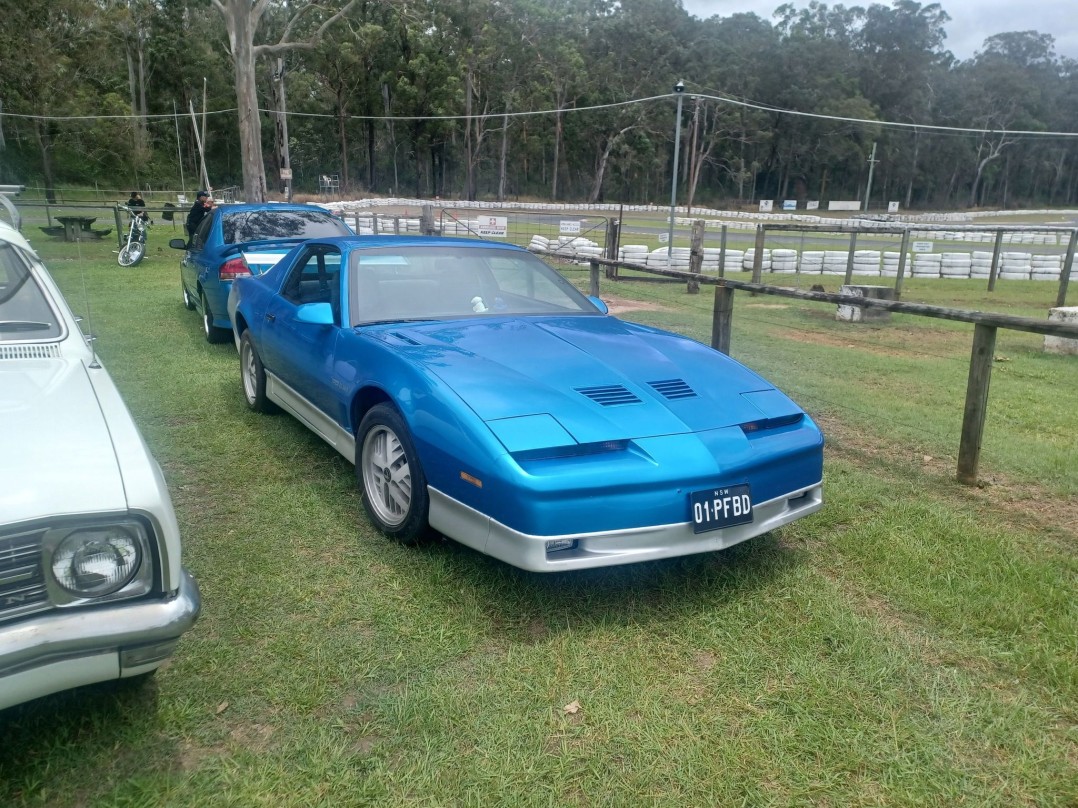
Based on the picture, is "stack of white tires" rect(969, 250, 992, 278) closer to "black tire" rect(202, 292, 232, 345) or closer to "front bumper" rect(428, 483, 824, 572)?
"black tire" rect(202, 292, 232, 345)

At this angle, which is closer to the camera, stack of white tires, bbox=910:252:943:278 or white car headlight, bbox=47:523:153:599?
white car headlight, bbox=47:523:153:599

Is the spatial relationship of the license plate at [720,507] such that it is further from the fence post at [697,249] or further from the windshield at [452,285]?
the fence post at [697,249]

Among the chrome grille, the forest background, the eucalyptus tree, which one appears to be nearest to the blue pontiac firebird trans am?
the chrome grille

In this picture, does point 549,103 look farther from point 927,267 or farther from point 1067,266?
point 1067,266

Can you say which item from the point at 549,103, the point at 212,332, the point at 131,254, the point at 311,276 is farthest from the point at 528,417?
the point at 549,103

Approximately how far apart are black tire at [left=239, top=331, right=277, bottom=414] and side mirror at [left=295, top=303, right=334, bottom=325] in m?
1.45

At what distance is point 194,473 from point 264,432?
0.84m

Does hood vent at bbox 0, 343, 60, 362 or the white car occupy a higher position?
hood vent at bbox 0, 343, 60, 362

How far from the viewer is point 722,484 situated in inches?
123

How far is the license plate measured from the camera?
120 inches

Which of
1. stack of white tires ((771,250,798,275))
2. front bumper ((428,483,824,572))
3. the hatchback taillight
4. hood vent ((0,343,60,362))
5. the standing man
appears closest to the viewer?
front bumper ((428,483,824,572))

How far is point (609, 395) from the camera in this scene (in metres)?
3.37

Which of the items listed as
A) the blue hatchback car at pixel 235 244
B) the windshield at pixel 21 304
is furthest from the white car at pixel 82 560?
the blue hatchback car at pixel 235 244

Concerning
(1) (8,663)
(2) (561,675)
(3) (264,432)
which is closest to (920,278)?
(3) (264,432)
